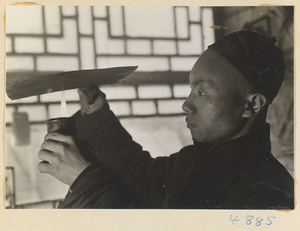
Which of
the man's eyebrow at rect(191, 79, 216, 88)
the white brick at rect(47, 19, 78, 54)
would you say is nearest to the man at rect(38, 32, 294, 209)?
the man's eyebrow at rect(191, 79, 216, 88)

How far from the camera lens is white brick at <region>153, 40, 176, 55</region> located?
0.79 meters

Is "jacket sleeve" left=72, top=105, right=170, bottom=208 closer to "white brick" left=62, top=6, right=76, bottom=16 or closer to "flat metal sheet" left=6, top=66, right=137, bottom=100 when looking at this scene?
"flat metal sheet" left=6, top=66, right=137, bottom=100

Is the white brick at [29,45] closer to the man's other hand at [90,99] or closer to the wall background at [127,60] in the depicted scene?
the wall background at [127,60]

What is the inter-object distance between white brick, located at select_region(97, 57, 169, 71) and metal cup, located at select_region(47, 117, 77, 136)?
0.13 m

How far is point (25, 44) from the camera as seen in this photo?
0.79 meters

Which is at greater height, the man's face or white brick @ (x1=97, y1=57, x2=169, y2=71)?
white brick @ (x1=97, y1=57, x2=169, y2=71)

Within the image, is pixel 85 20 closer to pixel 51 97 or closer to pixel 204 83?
pixel 51 97

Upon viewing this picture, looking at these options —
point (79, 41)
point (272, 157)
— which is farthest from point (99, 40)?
point (272, 157)

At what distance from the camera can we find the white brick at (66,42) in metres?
0.78

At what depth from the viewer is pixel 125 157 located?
77 cm

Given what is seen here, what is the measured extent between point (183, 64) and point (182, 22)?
10cm

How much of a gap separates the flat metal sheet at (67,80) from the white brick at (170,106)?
0.10m
